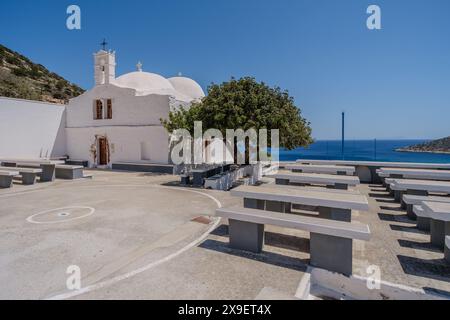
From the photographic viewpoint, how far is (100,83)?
69.1 ft

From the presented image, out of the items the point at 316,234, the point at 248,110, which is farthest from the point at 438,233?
the point at 248,110

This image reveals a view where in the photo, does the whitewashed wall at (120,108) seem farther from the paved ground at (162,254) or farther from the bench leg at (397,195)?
the bench leg at (397,195)

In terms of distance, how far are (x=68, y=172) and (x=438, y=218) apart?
632 inches

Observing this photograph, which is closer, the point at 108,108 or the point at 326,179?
the point at 326,179

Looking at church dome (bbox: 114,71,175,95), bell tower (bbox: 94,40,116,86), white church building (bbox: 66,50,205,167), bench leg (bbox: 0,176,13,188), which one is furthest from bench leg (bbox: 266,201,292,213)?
bell tower (bbox: 94,40,116,86)

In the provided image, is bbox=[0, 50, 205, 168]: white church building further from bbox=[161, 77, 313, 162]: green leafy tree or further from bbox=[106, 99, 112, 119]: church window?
bbox=[161, 77, 313, 162]: green leafy tree

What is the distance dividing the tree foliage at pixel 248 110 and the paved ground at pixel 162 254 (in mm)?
5728

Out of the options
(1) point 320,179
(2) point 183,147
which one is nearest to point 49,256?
(1) point 320,179

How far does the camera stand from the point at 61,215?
7.46m

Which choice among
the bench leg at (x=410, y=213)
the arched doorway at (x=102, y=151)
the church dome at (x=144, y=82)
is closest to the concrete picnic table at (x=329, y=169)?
the bench leg at (x=410, y=213)

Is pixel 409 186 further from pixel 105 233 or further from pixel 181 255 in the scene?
pixel 105 233

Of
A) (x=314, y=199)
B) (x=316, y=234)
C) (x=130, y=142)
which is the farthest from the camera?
(x=130, y=142)

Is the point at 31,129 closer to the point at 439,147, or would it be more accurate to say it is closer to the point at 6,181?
the point at 6,181

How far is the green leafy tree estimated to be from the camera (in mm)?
12570
